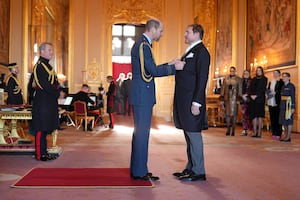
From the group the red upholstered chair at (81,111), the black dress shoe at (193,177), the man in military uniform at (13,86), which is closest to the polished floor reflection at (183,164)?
the black dress shoe at (193,177)

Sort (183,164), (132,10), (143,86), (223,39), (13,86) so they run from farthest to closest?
(132,10) < (223,39) < (13,86) < (183,164) < (143,86)

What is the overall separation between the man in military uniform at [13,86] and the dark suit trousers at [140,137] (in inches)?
178

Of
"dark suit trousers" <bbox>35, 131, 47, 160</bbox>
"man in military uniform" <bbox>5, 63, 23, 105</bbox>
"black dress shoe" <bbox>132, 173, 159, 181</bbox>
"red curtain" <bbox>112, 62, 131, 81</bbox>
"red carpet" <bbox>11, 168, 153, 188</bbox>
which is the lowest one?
"red carpet" <bbox>11, 168, 153, 188</bbox>

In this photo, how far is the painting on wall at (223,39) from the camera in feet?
49.0

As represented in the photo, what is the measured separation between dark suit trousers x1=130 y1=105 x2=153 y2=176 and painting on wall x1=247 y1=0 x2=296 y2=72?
A: 304 inches

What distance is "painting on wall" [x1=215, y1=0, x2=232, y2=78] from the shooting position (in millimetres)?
14947

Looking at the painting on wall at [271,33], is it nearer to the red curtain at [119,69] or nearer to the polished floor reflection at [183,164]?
the polished floor reflection at [183,164]

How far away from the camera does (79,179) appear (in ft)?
13.4

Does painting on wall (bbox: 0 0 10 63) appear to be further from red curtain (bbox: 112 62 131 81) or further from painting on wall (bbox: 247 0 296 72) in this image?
red curtain (bbox: 112 62 131 81)

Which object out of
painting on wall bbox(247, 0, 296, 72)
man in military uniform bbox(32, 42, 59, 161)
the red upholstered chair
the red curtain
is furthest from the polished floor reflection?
the red curtain

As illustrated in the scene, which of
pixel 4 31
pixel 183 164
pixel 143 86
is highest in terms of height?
pixel 4 31

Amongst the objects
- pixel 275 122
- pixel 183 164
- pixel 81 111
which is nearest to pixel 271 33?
pixel 275 122

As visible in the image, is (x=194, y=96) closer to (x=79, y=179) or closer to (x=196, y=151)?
(x=196, y=151)

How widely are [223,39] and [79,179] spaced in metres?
12.5
